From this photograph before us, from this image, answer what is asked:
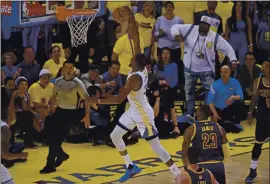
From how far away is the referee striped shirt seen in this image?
10547mm

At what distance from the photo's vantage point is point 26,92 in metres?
11.0

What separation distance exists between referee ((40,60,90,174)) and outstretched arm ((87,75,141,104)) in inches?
53.7

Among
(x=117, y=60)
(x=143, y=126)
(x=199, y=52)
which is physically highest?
(x=199, y=52)

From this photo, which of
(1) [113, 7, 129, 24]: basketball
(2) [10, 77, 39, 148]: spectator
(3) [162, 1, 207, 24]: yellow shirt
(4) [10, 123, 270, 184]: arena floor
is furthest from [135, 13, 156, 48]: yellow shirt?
(2) [10, 77, 39, 148]: spectator

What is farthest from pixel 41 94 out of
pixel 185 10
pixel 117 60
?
pixel 185 10

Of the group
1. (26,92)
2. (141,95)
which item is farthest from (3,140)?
(26,92)

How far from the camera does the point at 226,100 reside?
1219cm

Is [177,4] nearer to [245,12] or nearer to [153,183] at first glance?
[245,12]

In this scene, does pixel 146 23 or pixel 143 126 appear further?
pixel 146 23

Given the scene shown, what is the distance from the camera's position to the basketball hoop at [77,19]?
34.7ft

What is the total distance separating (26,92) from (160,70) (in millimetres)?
2300

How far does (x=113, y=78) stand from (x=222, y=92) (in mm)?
1816

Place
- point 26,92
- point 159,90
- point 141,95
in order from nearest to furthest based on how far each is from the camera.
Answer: point 141,95
point 26,92
point 159,90

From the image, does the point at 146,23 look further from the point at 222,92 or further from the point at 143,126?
the point at 143,126
